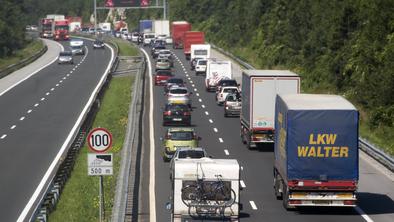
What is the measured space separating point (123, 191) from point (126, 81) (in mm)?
58121

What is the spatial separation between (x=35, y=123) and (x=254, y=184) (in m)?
26.1

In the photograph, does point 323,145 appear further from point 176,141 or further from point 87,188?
point 176,141

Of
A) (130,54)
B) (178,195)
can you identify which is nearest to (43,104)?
(178,195)

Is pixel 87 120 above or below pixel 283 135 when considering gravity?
below

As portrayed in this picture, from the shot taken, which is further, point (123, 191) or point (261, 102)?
point (261, 102)

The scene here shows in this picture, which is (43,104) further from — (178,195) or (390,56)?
(178,195)

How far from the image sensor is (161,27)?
479 feet

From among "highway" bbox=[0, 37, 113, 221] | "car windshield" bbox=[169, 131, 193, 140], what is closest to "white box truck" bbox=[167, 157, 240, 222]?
"highway" bbox=[0, 37, 113, 221]

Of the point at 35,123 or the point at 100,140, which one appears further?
the point at 35,123

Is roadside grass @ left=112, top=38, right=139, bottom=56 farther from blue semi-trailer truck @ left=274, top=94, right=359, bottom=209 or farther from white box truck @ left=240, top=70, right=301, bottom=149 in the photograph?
blue semi-trailer truck @ left=274, top=94, right=359, bottom=209

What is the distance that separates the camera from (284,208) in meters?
29.7

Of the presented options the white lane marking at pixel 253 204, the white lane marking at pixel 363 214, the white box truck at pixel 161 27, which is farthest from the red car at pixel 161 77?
the white box truck at pixel 161 27

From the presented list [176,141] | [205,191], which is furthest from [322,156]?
[176,141]

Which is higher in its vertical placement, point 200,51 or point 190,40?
point 200,51
